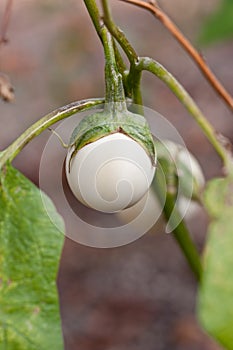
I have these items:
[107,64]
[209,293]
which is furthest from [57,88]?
[209,293]

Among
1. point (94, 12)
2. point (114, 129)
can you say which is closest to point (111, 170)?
point (114, 129)

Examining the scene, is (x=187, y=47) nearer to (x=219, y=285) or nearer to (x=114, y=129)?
(x=114, y=129)

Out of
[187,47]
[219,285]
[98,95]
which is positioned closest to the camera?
[219,285]

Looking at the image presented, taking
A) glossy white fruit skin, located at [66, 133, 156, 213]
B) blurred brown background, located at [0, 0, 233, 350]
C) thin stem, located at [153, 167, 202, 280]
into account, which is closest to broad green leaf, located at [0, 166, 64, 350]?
glossy white fruit skin, located at [66, 133, 156, 213]

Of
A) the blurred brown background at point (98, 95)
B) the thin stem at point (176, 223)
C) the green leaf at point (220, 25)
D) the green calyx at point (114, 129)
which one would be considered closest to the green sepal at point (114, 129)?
the green calyx at point (114, 129)

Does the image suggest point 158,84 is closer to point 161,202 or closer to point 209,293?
point 161,202

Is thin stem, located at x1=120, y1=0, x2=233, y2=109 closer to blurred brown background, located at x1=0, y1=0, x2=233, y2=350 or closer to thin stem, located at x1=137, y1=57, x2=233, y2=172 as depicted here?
thin stem, located at x1=137, y1=57, x2=233, y2=172

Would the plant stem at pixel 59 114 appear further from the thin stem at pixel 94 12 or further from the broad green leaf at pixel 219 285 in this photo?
the broad green leaf at pixel 219 285
